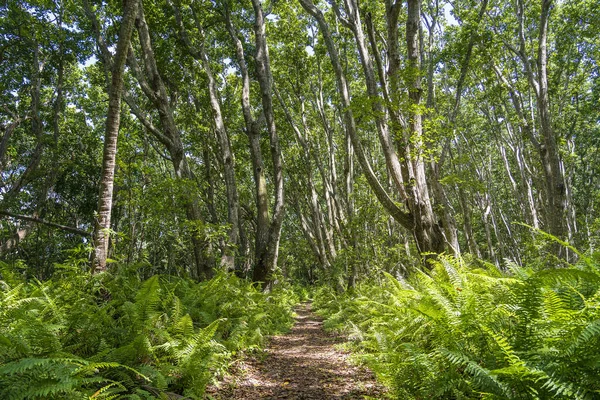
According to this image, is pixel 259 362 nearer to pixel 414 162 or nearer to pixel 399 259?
pixel 414 162

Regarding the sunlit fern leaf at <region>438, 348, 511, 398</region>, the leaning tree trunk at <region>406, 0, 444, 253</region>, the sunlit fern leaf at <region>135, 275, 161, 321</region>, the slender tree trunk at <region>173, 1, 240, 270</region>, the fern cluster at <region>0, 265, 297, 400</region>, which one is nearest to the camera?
the sunlit fern leaf at <region>438, 348, 511, 398</region>

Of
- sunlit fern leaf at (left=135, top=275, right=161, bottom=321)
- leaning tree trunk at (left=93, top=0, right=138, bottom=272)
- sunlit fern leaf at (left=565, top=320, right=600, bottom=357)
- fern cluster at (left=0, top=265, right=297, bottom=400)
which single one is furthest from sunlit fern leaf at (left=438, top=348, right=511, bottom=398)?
leaning tree trunk at (left=93, top=0, right=138, bottom=272)

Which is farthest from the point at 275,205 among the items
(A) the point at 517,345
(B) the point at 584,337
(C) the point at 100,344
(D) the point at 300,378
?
(B) the point at 584,337

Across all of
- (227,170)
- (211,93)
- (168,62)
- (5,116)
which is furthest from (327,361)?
(5,116)

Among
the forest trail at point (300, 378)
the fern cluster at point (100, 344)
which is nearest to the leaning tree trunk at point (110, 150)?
the fern cluster at point (100, 344)

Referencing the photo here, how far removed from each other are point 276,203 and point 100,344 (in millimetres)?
7397

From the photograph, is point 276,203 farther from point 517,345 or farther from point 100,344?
point 517,345

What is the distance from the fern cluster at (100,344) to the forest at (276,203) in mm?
21

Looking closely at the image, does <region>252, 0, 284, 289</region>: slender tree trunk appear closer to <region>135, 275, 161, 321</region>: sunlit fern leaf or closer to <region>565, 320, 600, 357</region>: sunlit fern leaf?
<region>135, 275, 161, 321</region>: sunlit fern leaf

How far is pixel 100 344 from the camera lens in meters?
3.33

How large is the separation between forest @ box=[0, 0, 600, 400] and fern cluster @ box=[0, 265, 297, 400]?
2 cm

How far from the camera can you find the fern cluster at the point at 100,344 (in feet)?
7.67

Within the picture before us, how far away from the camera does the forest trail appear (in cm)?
396

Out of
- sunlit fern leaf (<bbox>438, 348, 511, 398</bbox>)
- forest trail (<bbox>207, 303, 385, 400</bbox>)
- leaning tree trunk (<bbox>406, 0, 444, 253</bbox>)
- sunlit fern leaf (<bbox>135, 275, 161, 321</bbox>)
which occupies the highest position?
leaning tree trunk (<bbox>406, 0, 444, 253</bbox>)
